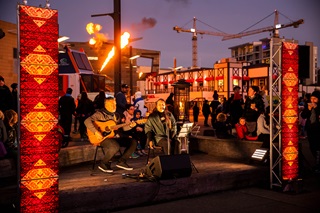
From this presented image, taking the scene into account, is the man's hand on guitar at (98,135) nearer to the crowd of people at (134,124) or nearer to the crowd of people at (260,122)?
the crowd of people at (134,124)

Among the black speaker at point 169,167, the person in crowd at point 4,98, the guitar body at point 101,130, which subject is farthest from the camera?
→ the person in crowd at point 4,98

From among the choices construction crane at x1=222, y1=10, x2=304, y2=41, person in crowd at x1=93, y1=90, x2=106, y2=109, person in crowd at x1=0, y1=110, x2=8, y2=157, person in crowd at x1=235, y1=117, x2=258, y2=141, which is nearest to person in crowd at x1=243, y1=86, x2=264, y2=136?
person in crowd at x1=235, y1=117, x2=258, y2=141

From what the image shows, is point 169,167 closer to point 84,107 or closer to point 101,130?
point 101,130

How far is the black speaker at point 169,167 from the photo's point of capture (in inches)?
271

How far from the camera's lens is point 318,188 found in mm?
7973

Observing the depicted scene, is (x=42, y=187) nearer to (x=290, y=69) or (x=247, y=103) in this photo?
(x=290, y=69)

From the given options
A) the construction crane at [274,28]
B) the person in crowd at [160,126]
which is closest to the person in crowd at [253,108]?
the person in crowd at [160,126]

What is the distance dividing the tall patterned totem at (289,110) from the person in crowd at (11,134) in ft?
17.4

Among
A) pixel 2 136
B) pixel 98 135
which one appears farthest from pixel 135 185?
pixel 2 136

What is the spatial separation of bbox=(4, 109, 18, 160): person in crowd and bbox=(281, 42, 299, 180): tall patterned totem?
5289mm

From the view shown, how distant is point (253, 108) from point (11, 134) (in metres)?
6.19

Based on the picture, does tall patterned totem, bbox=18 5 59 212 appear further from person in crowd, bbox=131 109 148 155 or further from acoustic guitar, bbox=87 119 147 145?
person in crowd, bbox=131 109 148 155

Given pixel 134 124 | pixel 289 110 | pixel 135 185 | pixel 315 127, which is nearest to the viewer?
pixel 135 185

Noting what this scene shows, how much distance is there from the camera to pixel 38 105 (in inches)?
193
